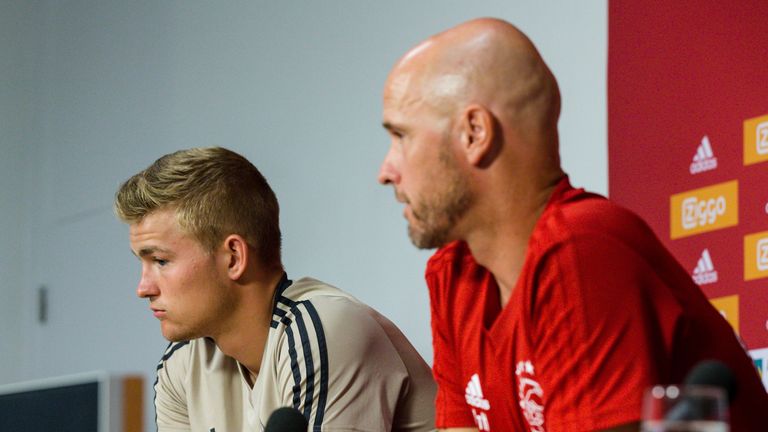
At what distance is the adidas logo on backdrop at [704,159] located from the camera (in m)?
1.99

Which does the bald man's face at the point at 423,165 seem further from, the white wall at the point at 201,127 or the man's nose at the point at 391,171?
the white wall at the point at 201,127

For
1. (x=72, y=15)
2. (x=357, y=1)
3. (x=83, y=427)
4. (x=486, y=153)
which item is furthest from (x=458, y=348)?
(x=72, y=15)

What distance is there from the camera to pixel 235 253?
204cm

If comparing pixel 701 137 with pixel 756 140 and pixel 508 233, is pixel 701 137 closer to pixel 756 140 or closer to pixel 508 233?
pixel 756 140

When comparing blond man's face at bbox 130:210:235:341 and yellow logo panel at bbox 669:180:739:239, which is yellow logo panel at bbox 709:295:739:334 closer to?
yellow logo panel at bbox 669:180:739:239

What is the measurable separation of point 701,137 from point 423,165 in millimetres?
875

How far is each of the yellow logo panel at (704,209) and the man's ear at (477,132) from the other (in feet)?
2.72

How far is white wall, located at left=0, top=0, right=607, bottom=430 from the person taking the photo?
8.55 feet

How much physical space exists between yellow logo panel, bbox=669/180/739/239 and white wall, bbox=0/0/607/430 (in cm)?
19

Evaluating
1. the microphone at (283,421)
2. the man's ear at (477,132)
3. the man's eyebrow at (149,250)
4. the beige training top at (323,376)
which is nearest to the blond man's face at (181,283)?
the man's eyebrow at (149,250)

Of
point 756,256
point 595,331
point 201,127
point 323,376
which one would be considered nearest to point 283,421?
point 595,331

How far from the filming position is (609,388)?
113 centimetres

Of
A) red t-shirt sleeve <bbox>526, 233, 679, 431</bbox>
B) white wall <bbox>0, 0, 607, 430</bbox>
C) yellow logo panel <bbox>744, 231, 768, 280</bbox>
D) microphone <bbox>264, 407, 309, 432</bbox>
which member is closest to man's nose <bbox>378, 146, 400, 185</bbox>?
red t-shirt sleeve <bbox>526, 233, 679, 431</bbox>

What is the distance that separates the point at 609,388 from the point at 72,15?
3.40 metres
